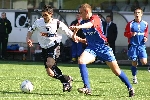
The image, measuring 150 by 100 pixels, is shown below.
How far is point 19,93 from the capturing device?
39.1 feet

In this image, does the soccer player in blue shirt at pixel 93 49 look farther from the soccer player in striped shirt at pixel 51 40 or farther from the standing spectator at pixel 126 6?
the standing spectator at pixel 126 6

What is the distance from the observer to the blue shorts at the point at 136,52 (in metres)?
16.5

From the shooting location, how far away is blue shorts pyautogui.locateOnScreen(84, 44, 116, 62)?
39.1 ft

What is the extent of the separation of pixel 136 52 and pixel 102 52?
4778 millimetres

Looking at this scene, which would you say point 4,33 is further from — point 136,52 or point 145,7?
point 136,52

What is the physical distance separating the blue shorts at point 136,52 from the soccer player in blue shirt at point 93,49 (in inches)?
181

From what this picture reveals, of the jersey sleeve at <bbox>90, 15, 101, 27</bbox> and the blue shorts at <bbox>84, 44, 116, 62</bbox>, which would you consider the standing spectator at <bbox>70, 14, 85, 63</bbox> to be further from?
the jersey sleeve at <bbox>90, 15, 101, 27</bbox>

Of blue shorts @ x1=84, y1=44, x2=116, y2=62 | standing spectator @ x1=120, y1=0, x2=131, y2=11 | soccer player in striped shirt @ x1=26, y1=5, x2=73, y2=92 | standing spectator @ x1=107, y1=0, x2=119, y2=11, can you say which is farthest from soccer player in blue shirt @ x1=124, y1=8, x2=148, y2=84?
standing spectator @ x1=107, y1=0, x2=119, y2=11

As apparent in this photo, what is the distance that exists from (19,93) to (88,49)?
1.79 m

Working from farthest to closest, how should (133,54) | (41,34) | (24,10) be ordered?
(24,10) → (133,54) → (41,34)

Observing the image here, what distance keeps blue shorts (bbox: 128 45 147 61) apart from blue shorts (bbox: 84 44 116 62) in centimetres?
459

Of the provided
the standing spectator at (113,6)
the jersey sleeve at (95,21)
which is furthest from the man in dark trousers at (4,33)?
the jersey sleeve at (95,21)

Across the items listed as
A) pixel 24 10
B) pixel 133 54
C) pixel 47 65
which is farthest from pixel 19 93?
pixel 24 10

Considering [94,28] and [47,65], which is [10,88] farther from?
[94,28]
